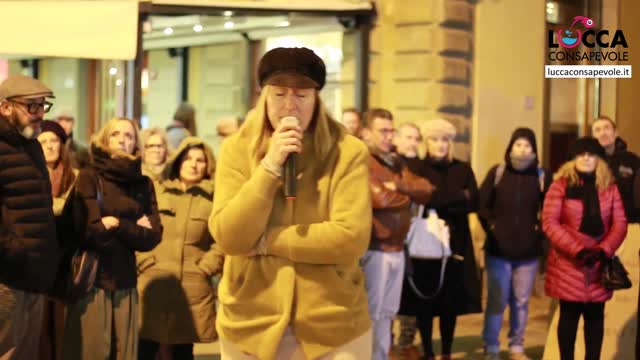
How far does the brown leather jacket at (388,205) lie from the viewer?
8.08 metres

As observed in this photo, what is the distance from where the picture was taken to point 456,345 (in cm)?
1033

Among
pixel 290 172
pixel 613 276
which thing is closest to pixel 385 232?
pixel 613 276

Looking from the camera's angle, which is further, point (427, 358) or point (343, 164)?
point (427, 358)

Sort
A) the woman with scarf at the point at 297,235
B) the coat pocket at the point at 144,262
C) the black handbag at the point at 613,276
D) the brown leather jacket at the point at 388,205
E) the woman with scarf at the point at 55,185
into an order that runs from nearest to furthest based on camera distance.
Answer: the woman with scarf at the point at 297,235 → the woman with scarf at the point at 55,185 → the coat pocket at the point at 144,262 → the black handbag at the point at 613,276 → the brown leather jacket at the point at 388,205

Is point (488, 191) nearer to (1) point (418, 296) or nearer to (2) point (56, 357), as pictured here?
(1) point (418, 296)

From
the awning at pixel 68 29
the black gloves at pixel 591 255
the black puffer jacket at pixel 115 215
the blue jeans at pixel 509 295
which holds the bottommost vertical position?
the blue jeans at pixel 509 295

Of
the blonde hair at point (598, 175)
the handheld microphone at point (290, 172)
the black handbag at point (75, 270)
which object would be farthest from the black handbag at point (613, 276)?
the handheld microphone at point (290, 172)

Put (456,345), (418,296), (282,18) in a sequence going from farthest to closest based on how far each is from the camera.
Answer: (282,18) → (456,345) → (418,296)

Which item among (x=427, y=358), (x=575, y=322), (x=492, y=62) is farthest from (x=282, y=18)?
(x=575, y=322)

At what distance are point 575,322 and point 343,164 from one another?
463 centimetres

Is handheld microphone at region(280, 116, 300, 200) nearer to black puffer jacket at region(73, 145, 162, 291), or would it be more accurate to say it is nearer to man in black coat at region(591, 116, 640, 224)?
black puffer jacket at region(73, 145, 162, 291)

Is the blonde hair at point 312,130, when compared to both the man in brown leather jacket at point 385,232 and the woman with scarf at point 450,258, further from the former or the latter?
the woman with scarf at point 450,258

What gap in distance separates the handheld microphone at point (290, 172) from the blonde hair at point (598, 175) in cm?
466

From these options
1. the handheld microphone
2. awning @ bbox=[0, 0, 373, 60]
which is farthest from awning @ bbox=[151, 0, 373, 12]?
the handheld microphone
